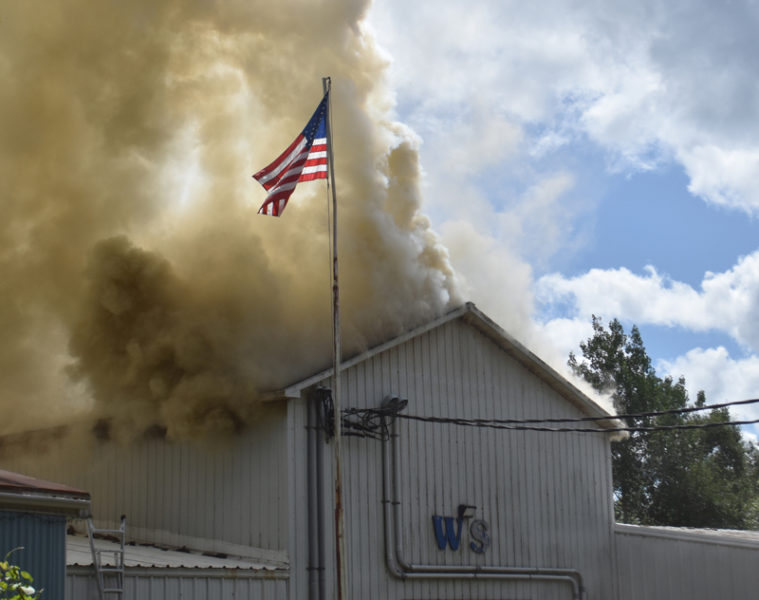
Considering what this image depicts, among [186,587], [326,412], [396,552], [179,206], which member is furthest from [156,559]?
[179,206]

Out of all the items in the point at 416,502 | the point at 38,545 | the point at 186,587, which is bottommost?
the point at 186,587

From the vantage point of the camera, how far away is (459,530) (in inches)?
819

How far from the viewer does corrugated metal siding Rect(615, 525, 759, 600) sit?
845 inches

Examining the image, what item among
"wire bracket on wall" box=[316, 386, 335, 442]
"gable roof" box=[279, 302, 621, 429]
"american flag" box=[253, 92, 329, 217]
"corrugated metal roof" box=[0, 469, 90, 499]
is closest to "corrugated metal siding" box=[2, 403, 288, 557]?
"wire bracket on wall" box=[316, 386, 335, 442]

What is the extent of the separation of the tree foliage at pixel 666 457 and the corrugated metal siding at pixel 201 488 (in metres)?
24.4

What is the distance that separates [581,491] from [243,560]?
29.2 feet

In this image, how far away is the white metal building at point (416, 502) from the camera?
18.2 m

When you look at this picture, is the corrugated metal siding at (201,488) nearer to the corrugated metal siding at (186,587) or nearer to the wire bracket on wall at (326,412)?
the wire bracket on wall at (326,412)

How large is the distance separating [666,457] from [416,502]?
83.7 ft

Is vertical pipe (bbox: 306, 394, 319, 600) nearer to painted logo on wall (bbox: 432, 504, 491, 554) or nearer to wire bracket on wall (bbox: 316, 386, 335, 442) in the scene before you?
wire bracket on wall (bbox: 316, 386, 335, 442)

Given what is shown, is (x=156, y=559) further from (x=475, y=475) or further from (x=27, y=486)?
(x=475, y=475)

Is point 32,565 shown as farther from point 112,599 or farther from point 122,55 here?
point 122,55

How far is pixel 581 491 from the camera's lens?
941 inches

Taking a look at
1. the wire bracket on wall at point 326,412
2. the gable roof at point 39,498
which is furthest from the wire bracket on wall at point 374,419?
the gable roof at point 39,498
